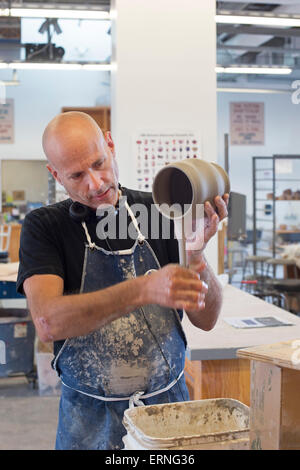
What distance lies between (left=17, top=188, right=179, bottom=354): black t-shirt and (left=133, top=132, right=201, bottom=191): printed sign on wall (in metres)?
2.06

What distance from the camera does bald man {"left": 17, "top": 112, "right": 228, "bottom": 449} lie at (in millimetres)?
1406

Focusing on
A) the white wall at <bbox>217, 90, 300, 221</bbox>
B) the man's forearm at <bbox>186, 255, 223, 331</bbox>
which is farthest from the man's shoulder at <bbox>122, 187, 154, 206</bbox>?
the white wall at <bbox>217, 90, 300, 221</bbox>

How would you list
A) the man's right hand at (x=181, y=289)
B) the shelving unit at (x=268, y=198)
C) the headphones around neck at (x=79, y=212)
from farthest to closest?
the shelving unit at (x=268, y=198)
the headphones around neck at (x=79, y=212)
the man's right hand at (x=181, y=289)

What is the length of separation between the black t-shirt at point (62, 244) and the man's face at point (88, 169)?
12cm

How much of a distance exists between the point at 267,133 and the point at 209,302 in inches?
460

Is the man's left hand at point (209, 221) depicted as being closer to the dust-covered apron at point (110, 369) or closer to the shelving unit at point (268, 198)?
the dust-covered apron at point (110, 369)

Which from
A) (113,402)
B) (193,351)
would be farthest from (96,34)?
(113,402)

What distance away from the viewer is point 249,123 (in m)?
12.8

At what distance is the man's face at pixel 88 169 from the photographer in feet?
4.56

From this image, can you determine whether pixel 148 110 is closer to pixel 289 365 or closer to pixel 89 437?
pixel 89 437

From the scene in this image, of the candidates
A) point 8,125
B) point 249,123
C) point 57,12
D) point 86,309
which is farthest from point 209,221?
point 249,123

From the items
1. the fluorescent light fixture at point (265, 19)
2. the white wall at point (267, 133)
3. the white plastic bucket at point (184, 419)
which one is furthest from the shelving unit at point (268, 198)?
the white plastic bucket at point (184, 419)

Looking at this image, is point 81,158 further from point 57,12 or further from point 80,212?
point 57,12

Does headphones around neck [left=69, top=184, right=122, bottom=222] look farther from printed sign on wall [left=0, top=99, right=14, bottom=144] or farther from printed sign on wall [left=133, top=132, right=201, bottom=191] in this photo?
printed sign on wall [left=0, top=99, right=14, bottom=144]
